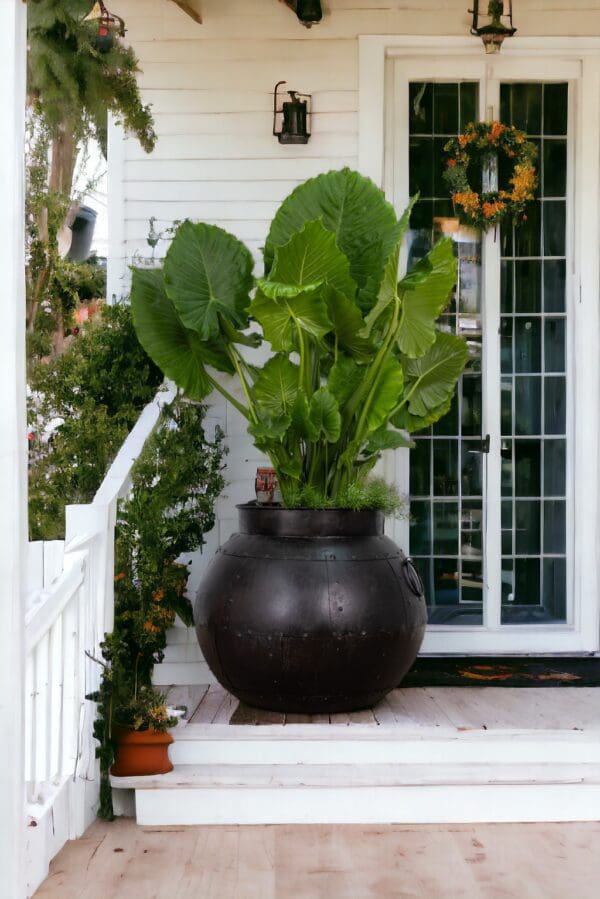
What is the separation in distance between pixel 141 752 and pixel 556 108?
12.0 ft

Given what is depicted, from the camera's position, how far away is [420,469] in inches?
208

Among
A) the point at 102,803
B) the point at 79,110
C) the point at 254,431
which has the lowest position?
the point at 102,803

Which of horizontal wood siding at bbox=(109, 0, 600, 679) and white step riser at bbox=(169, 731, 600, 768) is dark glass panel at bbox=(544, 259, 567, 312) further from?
white step riser at bbox=(169, 731, 600, 768)

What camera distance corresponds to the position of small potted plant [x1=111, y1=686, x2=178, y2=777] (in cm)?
359

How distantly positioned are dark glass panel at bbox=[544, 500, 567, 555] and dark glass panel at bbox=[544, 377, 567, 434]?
362 millimetres

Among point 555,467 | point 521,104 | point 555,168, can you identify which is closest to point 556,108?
point 521,104

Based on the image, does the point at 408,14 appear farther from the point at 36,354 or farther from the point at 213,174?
the point at 36,354

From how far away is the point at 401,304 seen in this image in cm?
421

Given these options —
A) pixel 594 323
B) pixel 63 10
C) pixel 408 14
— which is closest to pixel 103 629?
pixel 63 10

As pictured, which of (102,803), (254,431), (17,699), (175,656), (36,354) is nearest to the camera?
(17,699)

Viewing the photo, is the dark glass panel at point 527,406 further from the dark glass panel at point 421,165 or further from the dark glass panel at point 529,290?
the dark glass panel at point 421,165

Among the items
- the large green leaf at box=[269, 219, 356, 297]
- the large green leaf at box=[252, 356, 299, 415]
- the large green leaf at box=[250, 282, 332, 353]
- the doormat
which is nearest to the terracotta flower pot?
the doormat

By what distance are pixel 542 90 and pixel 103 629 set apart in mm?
3413

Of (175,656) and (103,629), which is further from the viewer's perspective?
(175,656)
